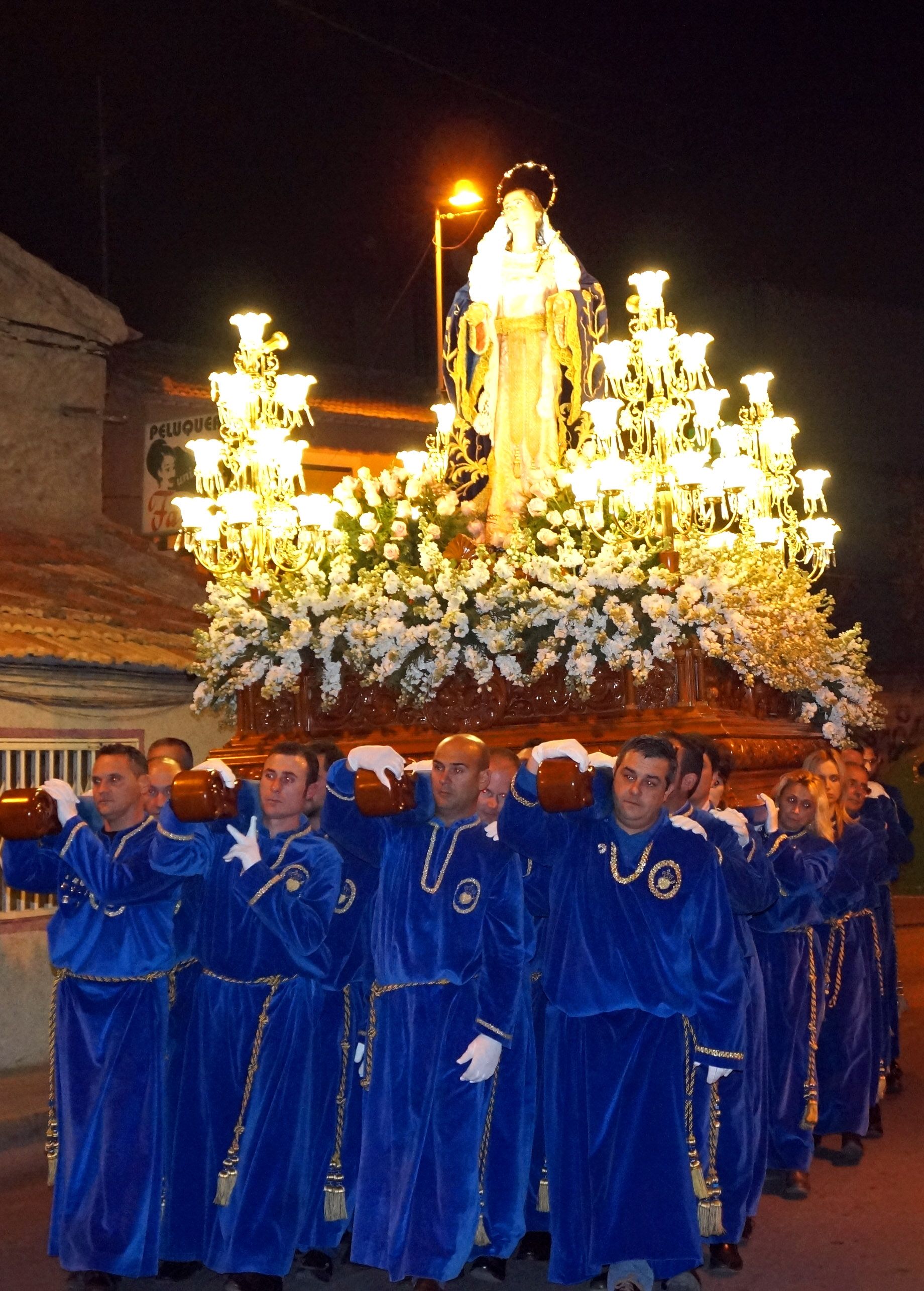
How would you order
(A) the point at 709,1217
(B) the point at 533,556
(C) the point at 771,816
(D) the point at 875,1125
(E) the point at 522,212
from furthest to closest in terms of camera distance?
(E) the point at 522,212 < (B) the point at 533,556 < (D) the point at 875,1125 < (C) the point at 771,816 < (A) the point at 709,1217

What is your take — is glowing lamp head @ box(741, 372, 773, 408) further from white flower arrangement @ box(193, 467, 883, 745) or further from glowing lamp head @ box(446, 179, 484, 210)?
glowing lamp head @ box(446, 179, 484, 210)

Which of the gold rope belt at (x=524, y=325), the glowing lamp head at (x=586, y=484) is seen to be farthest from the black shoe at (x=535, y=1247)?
the gold rope belt at (x=524, y=325)

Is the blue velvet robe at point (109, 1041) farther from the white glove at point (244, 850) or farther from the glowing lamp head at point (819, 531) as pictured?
the glowing lamp head at point (819, 531)

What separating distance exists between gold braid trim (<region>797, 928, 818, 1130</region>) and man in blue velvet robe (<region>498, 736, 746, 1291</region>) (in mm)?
1816

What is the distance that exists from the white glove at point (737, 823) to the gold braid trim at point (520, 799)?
0.92m

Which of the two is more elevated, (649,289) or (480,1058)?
(649,289)

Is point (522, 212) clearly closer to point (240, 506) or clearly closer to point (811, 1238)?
point (240, 506)

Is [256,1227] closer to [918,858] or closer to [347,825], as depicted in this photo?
[347,825]

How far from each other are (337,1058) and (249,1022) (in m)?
0.41

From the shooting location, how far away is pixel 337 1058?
6.12 metres

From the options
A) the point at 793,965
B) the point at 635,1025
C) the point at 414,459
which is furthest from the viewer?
the point at 414,459

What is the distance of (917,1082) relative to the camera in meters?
10.3

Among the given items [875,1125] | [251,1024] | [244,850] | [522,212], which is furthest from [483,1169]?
[522,212]

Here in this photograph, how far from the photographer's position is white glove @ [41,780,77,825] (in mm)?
6004
